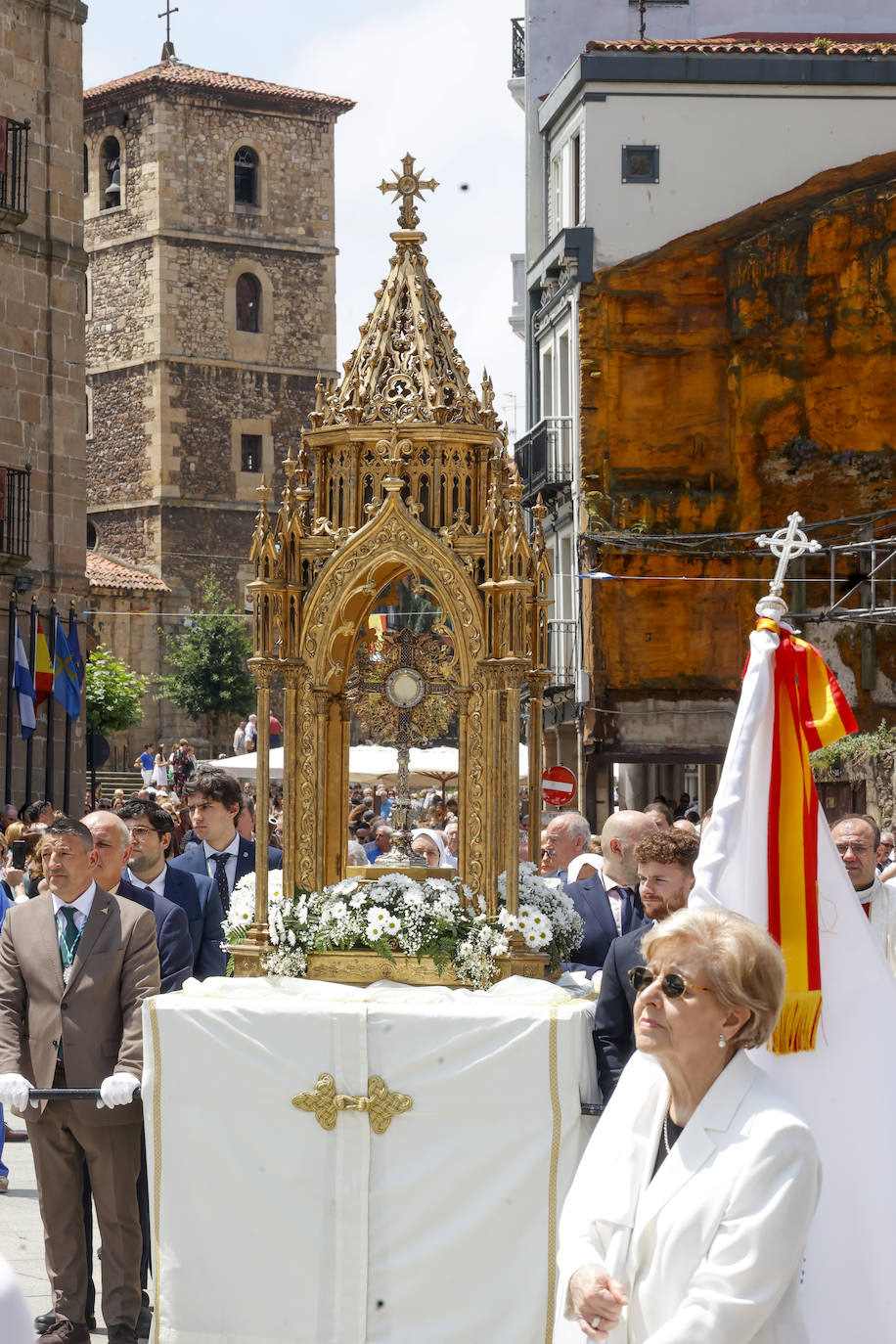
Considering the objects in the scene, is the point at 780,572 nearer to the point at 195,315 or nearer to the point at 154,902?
the point at 154,902

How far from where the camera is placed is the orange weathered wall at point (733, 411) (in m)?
29.8

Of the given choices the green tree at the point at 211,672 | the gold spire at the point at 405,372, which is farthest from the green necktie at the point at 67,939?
the green tree at the point at 211,672

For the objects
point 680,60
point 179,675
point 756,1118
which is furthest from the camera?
point 179,675

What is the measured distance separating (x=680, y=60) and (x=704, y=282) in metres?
3.43

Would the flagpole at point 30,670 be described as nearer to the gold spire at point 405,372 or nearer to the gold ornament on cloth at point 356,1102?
the gold spire at point 405,372

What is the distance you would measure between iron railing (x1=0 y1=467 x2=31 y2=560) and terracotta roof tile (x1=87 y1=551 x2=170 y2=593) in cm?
2551

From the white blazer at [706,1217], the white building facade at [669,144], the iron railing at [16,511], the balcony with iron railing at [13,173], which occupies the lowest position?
the white blazer at [706,1217]

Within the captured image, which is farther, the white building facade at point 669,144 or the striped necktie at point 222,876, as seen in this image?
the white building facade at point 669,144

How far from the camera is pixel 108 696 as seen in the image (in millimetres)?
39312

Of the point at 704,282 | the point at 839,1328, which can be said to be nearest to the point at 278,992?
the point at 839,1328

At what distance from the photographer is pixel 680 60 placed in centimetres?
2983

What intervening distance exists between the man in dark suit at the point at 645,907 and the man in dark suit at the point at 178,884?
2.32 metres

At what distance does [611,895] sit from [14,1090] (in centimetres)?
268

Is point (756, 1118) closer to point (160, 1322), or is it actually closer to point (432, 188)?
point (160, 1322)
